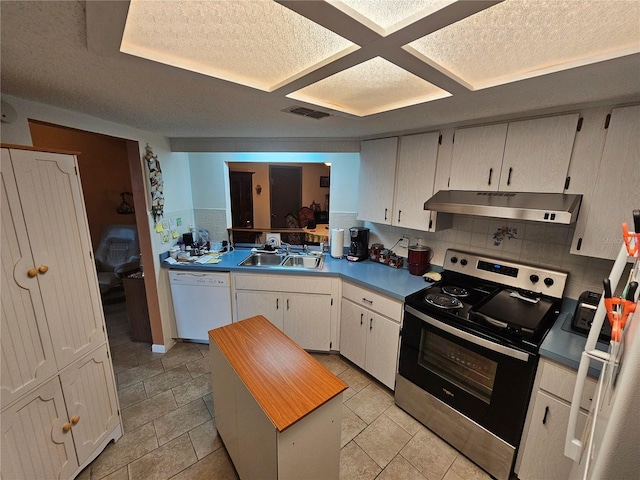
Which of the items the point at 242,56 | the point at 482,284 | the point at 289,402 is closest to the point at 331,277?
the point at 482,284

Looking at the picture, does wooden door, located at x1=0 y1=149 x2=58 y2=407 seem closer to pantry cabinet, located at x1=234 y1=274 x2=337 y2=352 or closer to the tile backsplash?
pantry cabinet, located at x1=234 y1=274 x2=337 y2=352

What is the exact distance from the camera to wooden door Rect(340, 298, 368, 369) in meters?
2.30

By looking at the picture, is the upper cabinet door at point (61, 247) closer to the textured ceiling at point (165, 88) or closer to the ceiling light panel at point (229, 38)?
the textured ceiling at point (165, 88)

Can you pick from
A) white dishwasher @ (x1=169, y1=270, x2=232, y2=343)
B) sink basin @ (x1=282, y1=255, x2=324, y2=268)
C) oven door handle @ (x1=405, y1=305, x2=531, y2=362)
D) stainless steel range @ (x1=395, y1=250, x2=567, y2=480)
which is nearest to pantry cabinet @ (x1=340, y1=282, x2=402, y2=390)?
stainless steel range @ (x1=395, y1=250, x2=567, y2=480)

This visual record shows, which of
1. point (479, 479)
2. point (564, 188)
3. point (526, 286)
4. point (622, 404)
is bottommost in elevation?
point (479, 479)

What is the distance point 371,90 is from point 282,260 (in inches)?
78.1

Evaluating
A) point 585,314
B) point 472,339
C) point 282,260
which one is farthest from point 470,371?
point 282,260

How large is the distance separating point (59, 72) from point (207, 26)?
2.57ft

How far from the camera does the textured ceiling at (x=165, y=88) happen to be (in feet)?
2.55

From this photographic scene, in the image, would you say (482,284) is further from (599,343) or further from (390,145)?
(390,145)

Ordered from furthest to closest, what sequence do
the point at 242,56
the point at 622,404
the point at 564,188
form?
the point at 564,188
the point at 242,56
the point at 622,404

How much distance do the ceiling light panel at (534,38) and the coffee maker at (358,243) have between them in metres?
1.72

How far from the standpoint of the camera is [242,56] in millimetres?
1026

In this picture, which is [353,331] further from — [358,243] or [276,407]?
[276,407]
